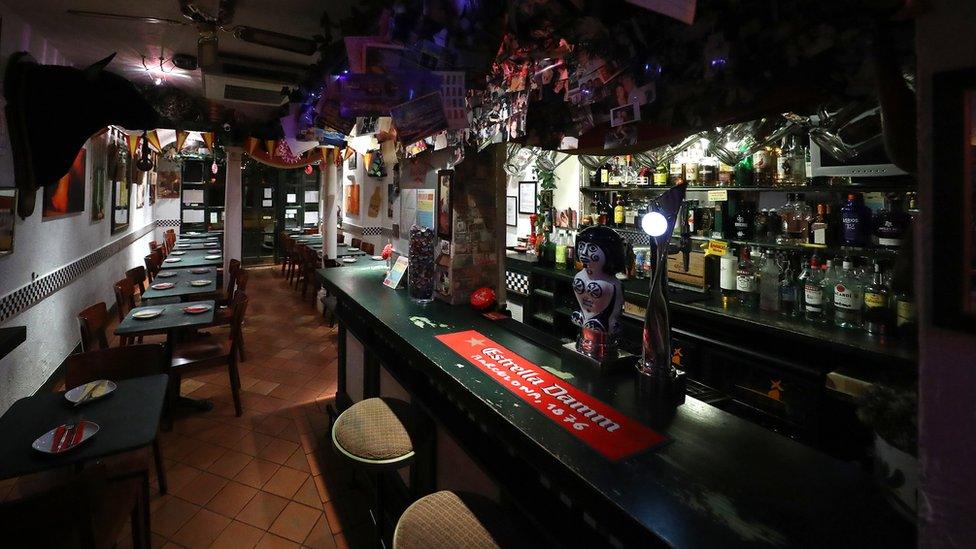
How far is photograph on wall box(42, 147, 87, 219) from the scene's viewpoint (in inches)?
166

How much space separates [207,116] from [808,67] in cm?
628

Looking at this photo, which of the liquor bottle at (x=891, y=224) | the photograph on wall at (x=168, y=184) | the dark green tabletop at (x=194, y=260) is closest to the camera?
the liquor bottle at (x=891, y=224)

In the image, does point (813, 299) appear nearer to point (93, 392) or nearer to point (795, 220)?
point (795, 220)

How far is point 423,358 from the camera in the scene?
1971 millimetres

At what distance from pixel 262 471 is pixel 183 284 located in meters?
2.94

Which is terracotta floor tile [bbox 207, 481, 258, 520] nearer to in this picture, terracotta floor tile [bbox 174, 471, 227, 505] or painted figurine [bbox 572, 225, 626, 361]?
terracotta floor tile [bbox 174, 471, 227, 505]

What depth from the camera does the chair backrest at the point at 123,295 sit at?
4477 mm

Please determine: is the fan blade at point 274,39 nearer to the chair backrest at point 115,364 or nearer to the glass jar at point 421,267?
the glass jar at point 421,267

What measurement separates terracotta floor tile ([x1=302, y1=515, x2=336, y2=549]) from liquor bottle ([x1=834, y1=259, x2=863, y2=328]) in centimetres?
304

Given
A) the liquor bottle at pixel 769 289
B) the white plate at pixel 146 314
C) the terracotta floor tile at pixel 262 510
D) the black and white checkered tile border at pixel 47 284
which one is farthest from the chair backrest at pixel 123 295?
the liquor bottle at pixel 769 289

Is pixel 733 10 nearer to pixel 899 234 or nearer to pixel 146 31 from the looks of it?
pixel 899 234

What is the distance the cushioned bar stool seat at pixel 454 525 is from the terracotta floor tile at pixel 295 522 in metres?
1.42

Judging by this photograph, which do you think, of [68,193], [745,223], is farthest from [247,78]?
[745,223]

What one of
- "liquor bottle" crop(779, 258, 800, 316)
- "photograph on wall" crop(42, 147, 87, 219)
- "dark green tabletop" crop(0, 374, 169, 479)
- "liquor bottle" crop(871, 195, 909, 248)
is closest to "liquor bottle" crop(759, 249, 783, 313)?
"liquor bottle" crop(779, 258, 800, 316)
